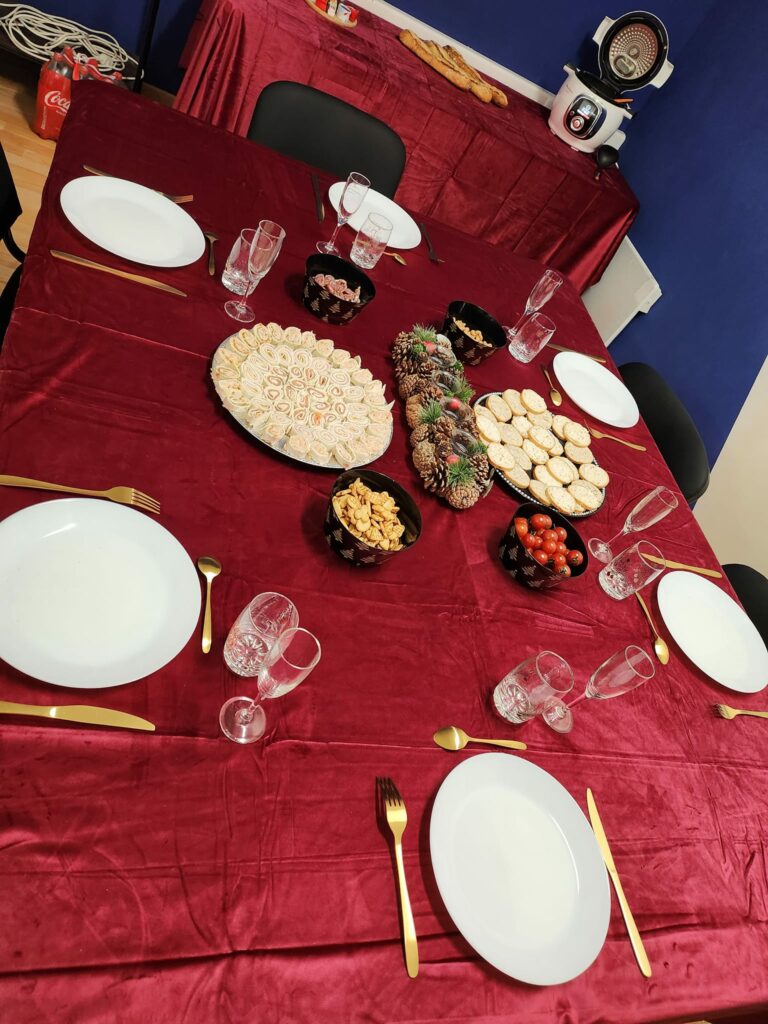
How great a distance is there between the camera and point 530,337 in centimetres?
158

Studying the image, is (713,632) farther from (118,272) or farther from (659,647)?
(118,272)

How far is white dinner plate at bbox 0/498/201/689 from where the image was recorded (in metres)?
0.71

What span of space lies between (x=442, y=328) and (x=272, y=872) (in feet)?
3.75

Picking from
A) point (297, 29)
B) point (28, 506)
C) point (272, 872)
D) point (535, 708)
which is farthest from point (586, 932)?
point (297, 29)

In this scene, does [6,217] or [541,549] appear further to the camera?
[6,217]

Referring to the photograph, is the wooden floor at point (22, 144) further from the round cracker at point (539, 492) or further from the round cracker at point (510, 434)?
the round cracker at point (539, 492)

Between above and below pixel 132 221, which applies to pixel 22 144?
below

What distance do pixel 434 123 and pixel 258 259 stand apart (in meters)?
2.23

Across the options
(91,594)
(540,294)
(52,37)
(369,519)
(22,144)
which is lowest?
(22,144)

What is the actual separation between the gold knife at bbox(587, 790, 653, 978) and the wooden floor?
7.52ft

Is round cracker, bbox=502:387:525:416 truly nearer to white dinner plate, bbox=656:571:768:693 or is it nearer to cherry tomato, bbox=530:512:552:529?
cherry tomato, bbox=530:512:552:529

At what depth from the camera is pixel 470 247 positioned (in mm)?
1888

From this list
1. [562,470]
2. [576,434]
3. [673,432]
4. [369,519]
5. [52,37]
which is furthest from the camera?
[52,37]

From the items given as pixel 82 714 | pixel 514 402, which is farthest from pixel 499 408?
Result: pixel 82 714
